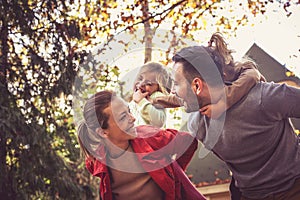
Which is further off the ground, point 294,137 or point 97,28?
point 97,28

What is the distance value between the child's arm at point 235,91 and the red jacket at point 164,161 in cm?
28

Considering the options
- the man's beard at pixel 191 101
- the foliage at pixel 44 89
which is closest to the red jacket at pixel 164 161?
the man's beard at pixel 191 101

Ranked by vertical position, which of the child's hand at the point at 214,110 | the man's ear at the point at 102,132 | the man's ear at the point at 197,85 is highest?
the man's ear at the point at 197,85

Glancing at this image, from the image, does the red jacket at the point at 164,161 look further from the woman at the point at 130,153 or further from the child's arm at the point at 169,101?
the child's arm at the point at 169,101

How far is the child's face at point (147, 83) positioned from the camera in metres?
2.39

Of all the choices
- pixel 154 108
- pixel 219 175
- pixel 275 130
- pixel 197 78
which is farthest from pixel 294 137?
pixel 219 175

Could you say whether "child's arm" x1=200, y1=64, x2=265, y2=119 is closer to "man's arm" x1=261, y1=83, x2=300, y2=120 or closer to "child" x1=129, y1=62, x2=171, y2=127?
"man's arm" x1=261, y1=83, x2=300, y2=120

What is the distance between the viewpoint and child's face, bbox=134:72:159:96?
7.84ft

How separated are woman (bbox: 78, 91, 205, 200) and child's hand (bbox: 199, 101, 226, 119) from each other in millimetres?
265

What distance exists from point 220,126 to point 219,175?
6.86m

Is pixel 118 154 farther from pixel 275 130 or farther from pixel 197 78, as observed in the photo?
pixel 275 130

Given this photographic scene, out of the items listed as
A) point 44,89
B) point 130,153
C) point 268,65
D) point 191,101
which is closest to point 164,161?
point 130,153

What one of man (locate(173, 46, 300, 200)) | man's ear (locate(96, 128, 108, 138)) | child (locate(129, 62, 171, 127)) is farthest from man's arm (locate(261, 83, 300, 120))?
man's ear (locate(96, 128, 108, 138))

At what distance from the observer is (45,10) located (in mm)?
5840
